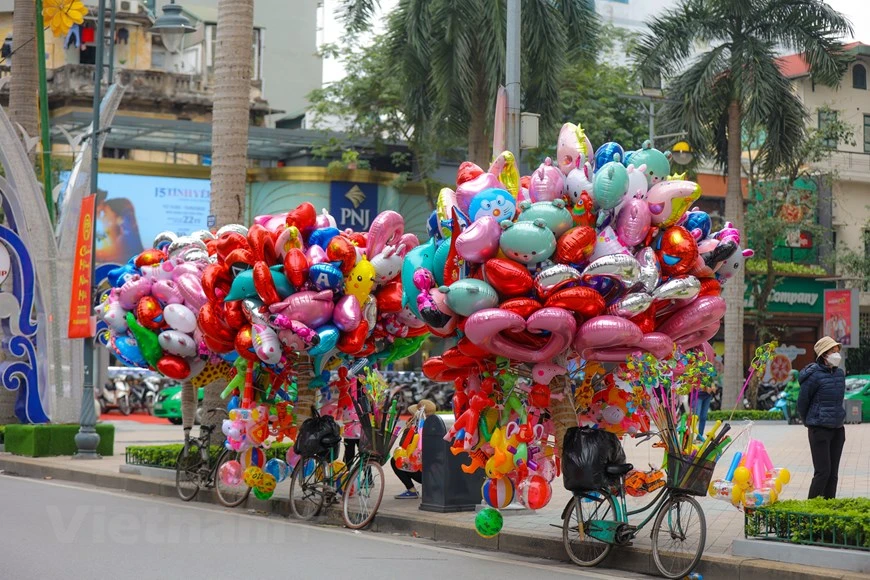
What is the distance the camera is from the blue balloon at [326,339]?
43.9ft

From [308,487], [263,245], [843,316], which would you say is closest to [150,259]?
[263,245]

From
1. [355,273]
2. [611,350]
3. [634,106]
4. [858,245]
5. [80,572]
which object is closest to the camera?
[80,572]

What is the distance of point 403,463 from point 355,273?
2.30 m

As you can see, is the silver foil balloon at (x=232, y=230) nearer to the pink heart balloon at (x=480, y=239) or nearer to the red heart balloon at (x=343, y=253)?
the red heart balloon at (x=343, y=253)

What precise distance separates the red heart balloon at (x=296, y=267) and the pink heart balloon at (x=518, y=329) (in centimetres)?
312

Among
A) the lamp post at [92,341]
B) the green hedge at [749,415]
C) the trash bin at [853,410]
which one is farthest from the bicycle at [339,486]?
the trash bin at [853,410]

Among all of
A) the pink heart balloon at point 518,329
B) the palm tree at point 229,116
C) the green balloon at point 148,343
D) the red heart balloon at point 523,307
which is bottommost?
the green balloon at point 148,343

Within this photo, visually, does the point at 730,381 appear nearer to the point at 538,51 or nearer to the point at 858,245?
the point at 538,51

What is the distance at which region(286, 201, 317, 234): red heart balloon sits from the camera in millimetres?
13797

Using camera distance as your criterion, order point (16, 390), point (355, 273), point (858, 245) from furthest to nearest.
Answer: point (858, 245) < point (16, 390) < point (355, 273)

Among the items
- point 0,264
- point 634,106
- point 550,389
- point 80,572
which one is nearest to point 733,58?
point 634,106

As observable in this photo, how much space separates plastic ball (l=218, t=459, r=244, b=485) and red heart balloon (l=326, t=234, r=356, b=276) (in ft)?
9.04

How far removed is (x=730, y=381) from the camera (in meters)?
30.1

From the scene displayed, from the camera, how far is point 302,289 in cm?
1345
